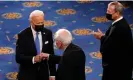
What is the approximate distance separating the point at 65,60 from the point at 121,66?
1254mm

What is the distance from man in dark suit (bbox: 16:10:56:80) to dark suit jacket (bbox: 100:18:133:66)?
765 millimetres

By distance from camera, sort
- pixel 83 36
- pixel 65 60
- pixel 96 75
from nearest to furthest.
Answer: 1. pixel 65 60
2. pixel 96 75
3. pixel 83 36

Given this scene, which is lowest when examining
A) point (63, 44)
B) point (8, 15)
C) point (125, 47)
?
point (8, 15)

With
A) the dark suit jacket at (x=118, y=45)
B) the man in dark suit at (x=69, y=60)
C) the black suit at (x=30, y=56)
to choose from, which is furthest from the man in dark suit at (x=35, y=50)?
the dark suit jacket at (x=118, y=45)

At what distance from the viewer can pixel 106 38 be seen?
15.1 feet

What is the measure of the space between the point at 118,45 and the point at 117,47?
32mm

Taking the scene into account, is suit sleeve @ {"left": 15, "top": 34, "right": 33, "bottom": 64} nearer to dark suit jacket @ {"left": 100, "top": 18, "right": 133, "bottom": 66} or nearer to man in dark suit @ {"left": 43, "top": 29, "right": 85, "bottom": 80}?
man in dark suit @ {"left": 43, "top": 29, "right": 85, "bottom": 80}

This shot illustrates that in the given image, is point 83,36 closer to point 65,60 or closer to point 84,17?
point 84,17

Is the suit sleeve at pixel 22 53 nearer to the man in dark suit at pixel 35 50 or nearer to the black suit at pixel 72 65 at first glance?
the man in dark suit at pixel 35 50

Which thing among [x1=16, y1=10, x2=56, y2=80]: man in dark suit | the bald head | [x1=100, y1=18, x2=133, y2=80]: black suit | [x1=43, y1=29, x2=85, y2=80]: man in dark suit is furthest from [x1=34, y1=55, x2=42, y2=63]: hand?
[x1=100, y1=18, x2=133, y2=80]: black suit

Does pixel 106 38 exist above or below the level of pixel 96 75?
above

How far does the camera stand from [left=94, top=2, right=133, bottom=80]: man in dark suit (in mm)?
4504

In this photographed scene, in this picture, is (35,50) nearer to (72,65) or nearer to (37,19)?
(37,19)

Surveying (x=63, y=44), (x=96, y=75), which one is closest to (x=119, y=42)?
(x=63, y=44)
